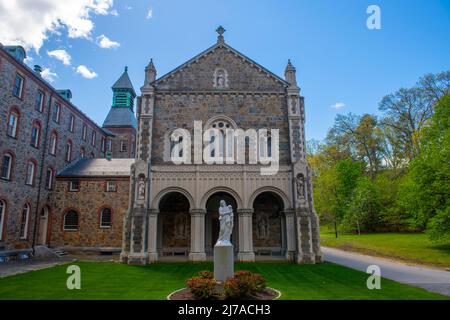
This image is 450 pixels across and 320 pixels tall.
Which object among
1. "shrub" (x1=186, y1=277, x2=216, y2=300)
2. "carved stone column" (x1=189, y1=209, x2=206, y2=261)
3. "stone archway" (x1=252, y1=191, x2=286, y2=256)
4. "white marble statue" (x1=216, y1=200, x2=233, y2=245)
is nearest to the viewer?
"shrub" (x1=186, y1=277, x2=216, y2=300)

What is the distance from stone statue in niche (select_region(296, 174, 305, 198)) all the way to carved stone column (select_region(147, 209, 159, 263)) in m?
8.73

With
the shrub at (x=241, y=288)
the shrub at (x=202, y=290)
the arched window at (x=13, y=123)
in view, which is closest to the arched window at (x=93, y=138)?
the arched window at (x=13, y=123)

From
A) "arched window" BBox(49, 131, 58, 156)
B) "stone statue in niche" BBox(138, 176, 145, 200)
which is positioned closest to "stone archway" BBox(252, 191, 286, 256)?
"stone statue in niche" BBox(138, 176, 145, 200)

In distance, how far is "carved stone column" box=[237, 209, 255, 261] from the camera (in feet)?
60.3

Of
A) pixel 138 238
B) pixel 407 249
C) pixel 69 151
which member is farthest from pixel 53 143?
pixel 407 249

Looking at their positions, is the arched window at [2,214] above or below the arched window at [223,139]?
below

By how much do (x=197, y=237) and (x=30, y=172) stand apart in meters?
13.9

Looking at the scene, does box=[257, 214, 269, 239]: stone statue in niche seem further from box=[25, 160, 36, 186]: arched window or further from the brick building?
box=[25, 160, 36, 186]: arched window

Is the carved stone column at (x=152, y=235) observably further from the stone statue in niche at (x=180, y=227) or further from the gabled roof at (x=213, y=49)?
the gabled roof at (x=213, y=49)

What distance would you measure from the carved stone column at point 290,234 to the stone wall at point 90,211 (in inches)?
524

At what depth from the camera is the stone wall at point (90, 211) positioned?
24578mm

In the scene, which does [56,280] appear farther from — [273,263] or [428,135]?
[428,135]

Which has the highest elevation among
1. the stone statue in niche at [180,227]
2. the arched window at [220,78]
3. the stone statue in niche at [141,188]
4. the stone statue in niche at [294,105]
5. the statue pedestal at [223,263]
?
the arched window at [220,78]

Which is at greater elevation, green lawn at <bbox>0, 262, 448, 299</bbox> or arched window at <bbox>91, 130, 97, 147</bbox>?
arched window at <bbox>91, 130, 97, 147</bbox>
